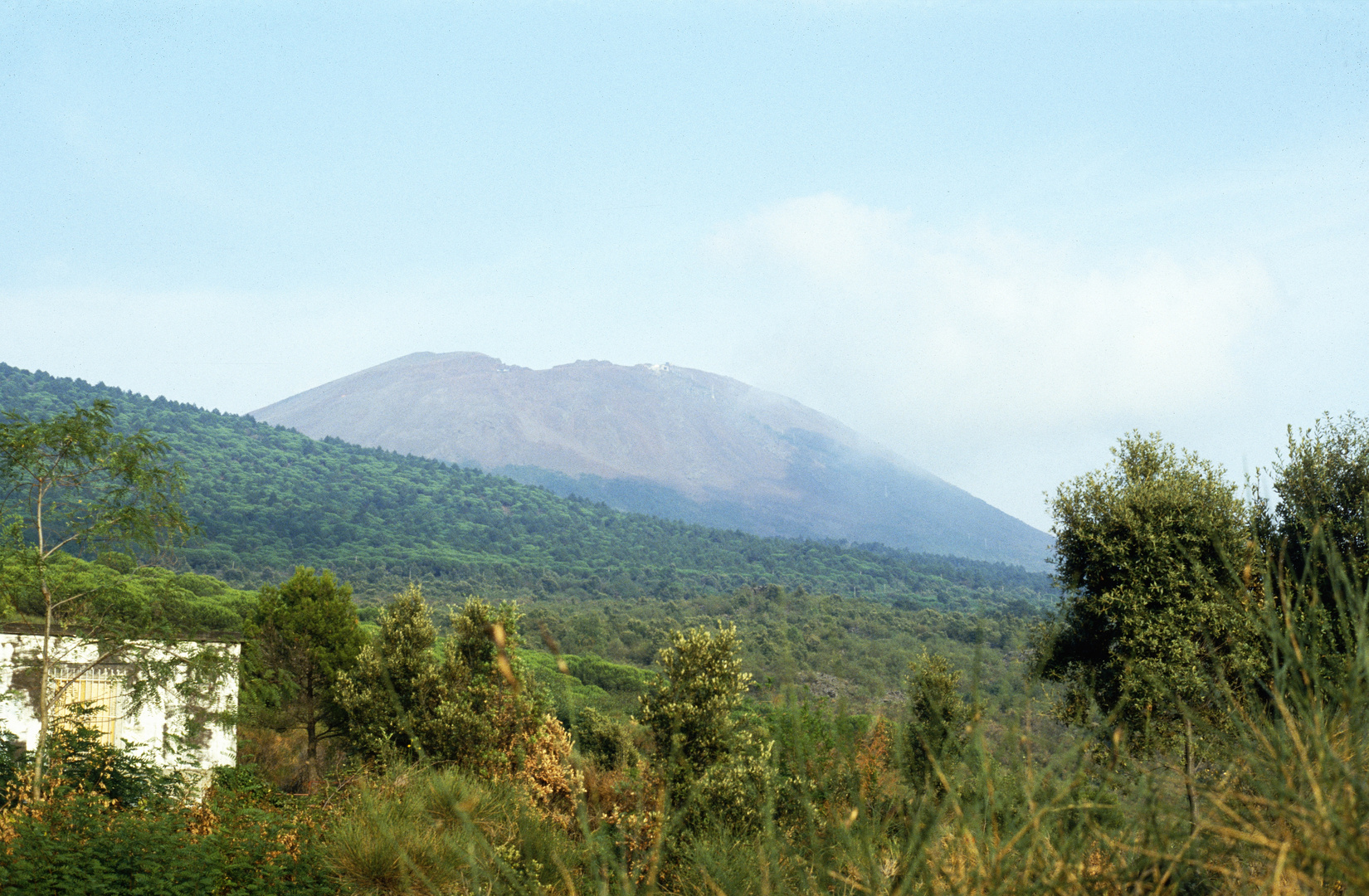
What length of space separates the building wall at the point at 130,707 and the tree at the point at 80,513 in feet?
1.58

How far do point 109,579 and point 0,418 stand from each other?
9.73 feet

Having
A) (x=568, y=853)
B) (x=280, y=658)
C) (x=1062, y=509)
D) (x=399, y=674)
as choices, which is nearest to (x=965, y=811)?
(x=568, y=853)

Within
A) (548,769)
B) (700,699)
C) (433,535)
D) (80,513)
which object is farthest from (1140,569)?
(433,535)

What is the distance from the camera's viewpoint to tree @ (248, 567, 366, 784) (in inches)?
928

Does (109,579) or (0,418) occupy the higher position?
(0,418)

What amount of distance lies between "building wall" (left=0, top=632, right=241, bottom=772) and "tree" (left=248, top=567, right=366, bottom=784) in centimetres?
517

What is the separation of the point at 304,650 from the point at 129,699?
8310 mm

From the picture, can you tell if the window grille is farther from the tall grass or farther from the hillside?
the hillside

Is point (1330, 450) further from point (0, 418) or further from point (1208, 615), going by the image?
point (0, 418)

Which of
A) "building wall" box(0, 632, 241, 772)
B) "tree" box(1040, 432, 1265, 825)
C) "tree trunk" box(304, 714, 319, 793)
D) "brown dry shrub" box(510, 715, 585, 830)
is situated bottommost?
"tree trunk" box(304, 714, 319, 793)

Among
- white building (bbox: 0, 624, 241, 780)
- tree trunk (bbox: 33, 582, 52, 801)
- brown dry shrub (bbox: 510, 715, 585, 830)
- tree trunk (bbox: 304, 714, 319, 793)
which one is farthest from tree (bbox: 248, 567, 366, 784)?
tree trunk (bbox: 33, 582, 52, 801)

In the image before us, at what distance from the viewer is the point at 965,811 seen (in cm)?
153

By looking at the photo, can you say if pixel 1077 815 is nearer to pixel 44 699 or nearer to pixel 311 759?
pixel 44 699

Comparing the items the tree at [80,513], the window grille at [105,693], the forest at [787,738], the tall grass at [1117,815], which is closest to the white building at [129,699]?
the window grille at [105,693]
